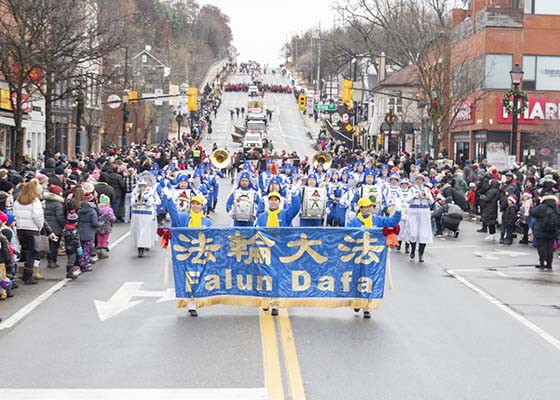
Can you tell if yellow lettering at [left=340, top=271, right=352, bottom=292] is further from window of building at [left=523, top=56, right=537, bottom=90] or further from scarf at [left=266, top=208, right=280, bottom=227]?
window of building at [left=523, top=56, right=537, bottom=90]

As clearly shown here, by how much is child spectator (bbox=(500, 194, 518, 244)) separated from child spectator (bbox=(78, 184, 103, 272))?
1131cm

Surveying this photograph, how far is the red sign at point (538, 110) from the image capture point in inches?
2130

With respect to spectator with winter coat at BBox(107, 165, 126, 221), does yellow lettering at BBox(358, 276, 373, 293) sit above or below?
below

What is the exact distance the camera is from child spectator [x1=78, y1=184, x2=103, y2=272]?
17.3 meters

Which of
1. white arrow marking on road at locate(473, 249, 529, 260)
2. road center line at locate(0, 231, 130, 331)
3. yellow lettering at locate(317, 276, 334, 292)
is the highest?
yellow lettering at locate(317, 276, 334, 292)

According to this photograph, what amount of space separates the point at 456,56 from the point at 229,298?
49.3 m

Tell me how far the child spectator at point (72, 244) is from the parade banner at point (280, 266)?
14.5 ft

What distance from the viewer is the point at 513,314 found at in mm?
13898

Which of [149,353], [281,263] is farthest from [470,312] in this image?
[149,353]

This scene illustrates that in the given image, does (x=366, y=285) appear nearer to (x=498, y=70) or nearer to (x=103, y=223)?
(x=103, y=223)

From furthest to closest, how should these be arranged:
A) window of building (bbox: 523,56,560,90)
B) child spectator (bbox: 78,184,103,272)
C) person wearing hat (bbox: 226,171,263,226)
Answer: window of building (bbox: 523,56,560,90)
child spectator (bbox: 78,184,103,272)
person wearing hat (bbox: 226,171,263,226)

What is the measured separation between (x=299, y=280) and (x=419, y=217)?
7.94 metres

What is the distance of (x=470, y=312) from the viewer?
13.9 meters

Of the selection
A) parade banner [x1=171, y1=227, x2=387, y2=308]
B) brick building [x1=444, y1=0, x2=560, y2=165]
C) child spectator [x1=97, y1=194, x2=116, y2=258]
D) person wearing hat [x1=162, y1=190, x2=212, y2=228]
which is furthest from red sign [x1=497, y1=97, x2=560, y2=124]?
parade banner [x1=171, y1=227, x2=387, y2=308]
